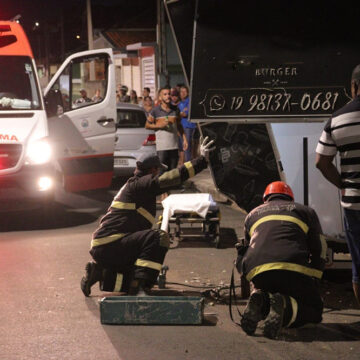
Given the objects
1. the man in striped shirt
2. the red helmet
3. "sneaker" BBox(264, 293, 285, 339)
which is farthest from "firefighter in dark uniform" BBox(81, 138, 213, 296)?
the man in striped shirt

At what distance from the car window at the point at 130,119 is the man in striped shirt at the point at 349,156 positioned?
10.2m

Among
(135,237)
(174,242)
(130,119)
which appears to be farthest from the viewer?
(130,119)

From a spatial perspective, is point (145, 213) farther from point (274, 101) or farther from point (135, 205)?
point (274, 101)

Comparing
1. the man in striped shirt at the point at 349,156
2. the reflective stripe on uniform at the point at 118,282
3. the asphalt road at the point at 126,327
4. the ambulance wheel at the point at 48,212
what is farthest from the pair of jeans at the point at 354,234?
the ambulance wheel at the point at 48,212

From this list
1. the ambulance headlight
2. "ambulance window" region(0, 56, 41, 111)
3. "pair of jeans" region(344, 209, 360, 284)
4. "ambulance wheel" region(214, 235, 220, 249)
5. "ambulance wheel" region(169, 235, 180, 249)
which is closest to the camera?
"pair of jeans" region(344, 209, 360, 284)

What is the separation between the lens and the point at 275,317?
6.16m

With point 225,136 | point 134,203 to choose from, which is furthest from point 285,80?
point 134,203

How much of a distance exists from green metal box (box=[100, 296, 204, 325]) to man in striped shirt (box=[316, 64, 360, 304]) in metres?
1.26

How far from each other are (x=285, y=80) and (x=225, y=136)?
101 centimetres

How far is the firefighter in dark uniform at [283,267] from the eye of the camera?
626cm

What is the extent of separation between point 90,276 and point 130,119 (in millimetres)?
8901

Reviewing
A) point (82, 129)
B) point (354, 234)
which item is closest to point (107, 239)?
point (354, 234)

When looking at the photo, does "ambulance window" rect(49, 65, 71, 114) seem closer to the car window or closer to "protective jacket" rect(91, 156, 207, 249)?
the car window

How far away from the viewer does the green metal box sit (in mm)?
6676
